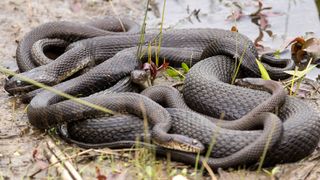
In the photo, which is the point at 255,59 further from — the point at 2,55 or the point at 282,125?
the point at 2,55

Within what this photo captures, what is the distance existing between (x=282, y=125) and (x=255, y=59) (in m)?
1.77

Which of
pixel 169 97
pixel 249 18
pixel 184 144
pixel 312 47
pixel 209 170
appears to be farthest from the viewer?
pixel 249 18

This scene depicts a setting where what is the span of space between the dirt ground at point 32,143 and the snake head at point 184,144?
0.17m

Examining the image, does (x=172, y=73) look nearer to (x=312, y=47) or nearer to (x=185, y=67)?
(x=185, y=67)

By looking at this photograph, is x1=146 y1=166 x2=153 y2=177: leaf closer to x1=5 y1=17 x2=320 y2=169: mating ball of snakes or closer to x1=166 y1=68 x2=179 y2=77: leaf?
x1=5 y1=17 x2=320 y2=169: mating ball of snakes

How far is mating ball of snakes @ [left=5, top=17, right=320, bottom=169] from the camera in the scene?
240 inches

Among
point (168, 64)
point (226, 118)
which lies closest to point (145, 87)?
point (168, 64)

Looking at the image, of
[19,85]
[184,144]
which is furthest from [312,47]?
[19,85]

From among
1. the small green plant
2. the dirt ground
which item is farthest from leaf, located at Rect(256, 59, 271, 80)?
the dirt ground

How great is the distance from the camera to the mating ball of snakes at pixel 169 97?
609 cm

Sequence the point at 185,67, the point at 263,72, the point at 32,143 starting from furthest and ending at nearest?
1. the point at 185,67
2. the point at 263,72
3. the point at 32,143

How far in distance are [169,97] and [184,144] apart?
1103 millimetres

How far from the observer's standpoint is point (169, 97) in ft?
23.4

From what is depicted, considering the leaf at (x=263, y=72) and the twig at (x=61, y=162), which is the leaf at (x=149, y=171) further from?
the leaf at (x=263, y=72)
